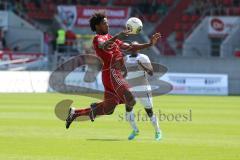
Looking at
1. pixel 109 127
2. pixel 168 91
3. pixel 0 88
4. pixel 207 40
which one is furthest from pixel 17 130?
pixel 207 40

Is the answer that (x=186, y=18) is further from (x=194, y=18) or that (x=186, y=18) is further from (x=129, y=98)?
(x=129, y=98)

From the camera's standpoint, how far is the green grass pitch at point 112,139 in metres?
13.9

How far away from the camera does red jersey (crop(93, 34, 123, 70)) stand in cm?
1602

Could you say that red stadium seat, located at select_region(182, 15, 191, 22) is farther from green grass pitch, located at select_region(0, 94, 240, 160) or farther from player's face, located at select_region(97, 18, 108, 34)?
player's face, located at select_region(97, 18, 108, 34)

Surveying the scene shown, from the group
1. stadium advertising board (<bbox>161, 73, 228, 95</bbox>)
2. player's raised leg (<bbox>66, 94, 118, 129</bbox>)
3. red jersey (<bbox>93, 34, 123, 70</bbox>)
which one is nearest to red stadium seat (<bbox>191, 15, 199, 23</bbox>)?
stadium advertising board (<bbox>161, 73, 228, 95</bbox>)

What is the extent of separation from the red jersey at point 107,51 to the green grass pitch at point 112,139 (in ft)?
5.67

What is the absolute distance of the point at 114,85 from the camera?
1641 cm

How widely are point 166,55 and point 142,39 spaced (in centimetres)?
375

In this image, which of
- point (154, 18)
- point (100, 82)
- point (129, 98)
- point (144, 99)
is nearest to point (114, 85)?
point (129, 98)

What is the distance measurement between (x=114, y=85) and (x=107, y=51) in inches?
30.8

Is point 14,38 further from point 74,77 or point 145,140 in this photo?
point 145,140

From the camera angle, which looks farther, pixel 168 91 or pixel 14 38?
pixel 14 38

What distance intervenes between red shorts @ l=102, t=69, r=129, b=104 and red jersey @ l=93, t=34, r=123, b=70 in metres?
0.19

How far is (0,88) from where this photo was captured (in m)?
40.3
